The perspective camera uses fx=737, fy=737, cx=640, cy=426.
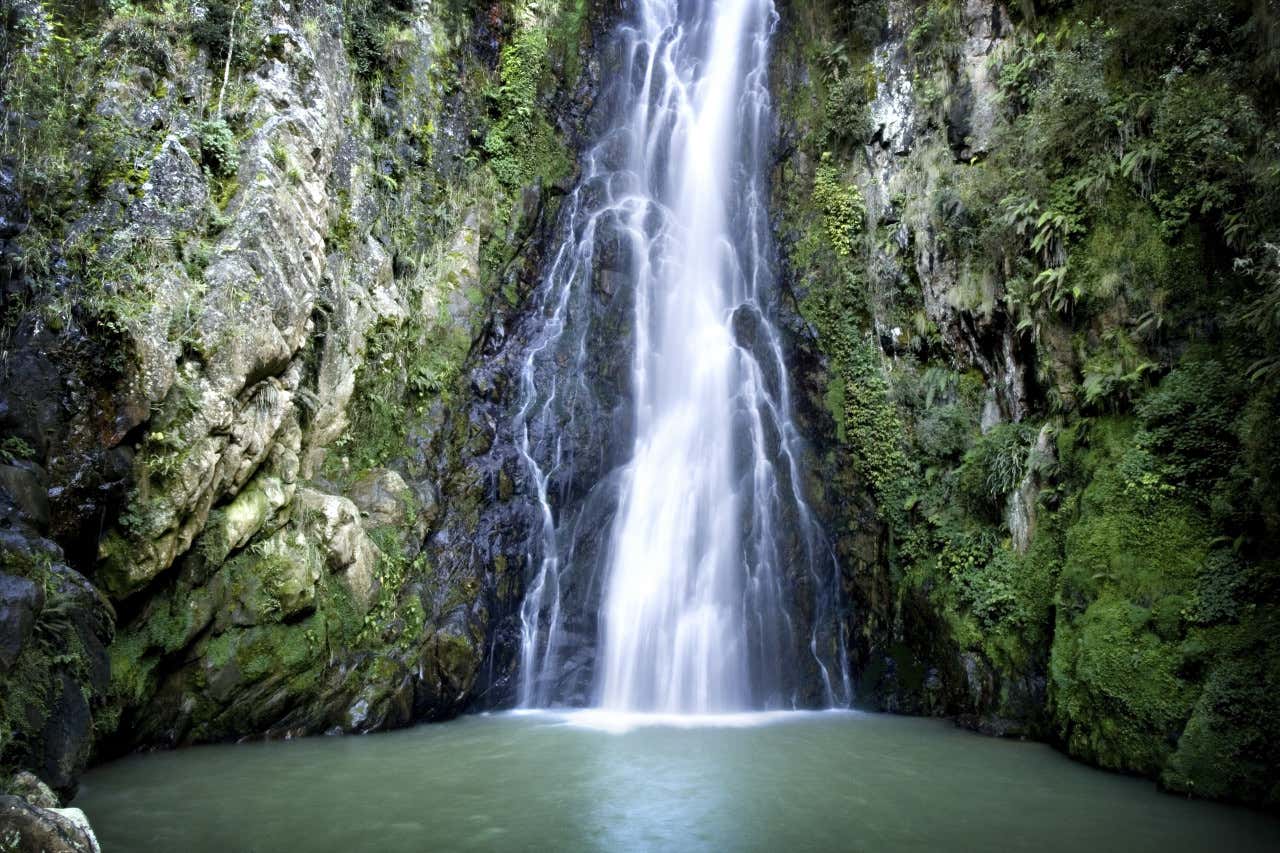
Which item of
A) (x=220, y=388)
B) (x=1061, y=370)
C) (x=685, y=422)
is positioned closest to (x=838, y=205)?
(x=685, y=422)

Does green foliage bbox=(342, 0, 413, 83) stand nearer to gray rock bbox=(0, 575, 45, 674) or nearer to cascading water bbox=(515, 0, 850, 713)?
cascading water bbox=(515, 0, 850, 713)

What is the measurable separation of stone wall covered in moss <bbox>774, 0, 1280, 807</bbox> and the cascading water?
97 cm

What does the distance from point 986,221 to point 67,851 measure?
1345 centimetres

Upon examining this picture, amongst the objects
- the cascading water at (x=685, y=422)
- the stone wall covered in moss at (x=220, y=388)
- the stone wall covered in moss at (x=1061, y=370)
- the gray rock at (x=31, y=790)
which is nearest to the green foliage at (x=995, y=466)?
the stone wall covered in moss at (x=1061, y=370)

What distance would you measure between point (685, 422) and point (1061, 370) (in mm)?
6547

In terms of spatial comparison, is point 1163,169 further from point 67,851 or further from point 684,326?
point 67,851

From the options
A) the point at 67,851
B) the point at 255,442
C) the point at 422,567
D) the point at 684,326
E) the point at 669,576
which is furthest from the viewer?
the point at 684,326

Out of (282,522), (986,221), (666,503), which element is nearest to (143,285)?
(282,522)

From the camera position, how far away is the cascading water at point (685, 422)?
474 inches

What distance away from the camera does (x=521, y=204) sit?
16.2m

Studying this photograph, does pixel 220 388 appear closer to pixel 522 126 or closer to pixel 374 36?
pixel 374 36

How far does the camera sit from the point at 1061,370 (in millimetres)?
10602

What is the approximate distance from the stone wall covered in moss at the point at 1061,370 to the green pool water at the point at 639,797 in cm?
113

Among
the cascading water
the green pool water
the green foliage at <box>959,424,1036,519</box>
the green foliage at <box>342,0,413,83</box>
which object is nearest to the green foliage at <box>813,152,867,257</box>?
the cascading water
